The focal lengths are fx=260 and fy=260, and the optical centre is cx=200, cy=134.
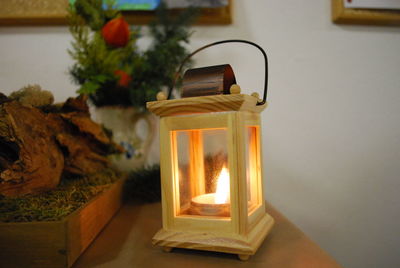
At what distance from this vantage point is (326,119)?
994 mm

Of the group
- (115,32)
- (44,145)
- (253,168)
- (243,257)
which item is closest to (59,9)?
(115,32)

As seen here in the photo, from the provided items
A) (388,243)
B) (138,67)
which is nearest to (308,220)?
(388,243)

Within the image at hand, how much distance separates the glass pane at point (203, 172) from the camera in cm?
49

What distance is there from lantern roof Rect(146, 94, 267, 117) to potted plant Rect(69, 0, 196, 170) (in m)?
0.35

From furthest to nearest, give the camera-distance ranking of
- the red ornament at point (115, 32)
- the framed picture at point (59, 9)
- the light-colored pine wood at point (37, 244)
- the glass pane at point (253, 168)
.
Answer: the framed picture at point (59, 9), the red ornament at point (115, 32), the glass pane at point (253, 168), the light-colored pine wood at point (37, 244)

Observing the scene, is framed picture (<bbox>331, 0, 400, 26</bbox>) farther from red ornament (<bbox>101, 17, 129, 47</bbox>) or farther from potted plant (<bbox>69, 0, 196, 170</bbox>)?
red ornament (<bbox>101, 17, 129, 47</bbox>)

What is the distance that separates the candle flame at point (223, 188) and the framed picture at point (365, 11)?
33.1 inches

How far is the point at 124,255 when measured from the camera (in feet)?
1.57

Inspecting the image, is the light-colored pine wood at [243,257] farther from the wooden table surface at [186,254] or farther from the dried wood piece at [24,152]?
the dried wood piece at [24,152]

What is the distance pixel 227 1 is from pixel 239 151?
0.70 m

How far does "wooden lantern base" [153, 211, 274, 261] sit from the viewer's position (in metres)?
0.44

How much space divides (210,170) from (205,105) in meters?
0.13

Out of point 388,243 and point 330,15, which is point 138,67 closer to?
point 330,15

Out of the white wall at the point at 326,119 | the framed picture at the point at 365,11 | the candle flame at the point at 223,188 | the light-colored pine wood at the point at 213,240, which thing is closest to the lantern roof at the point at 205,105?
the candle flame at the point at 223,188
